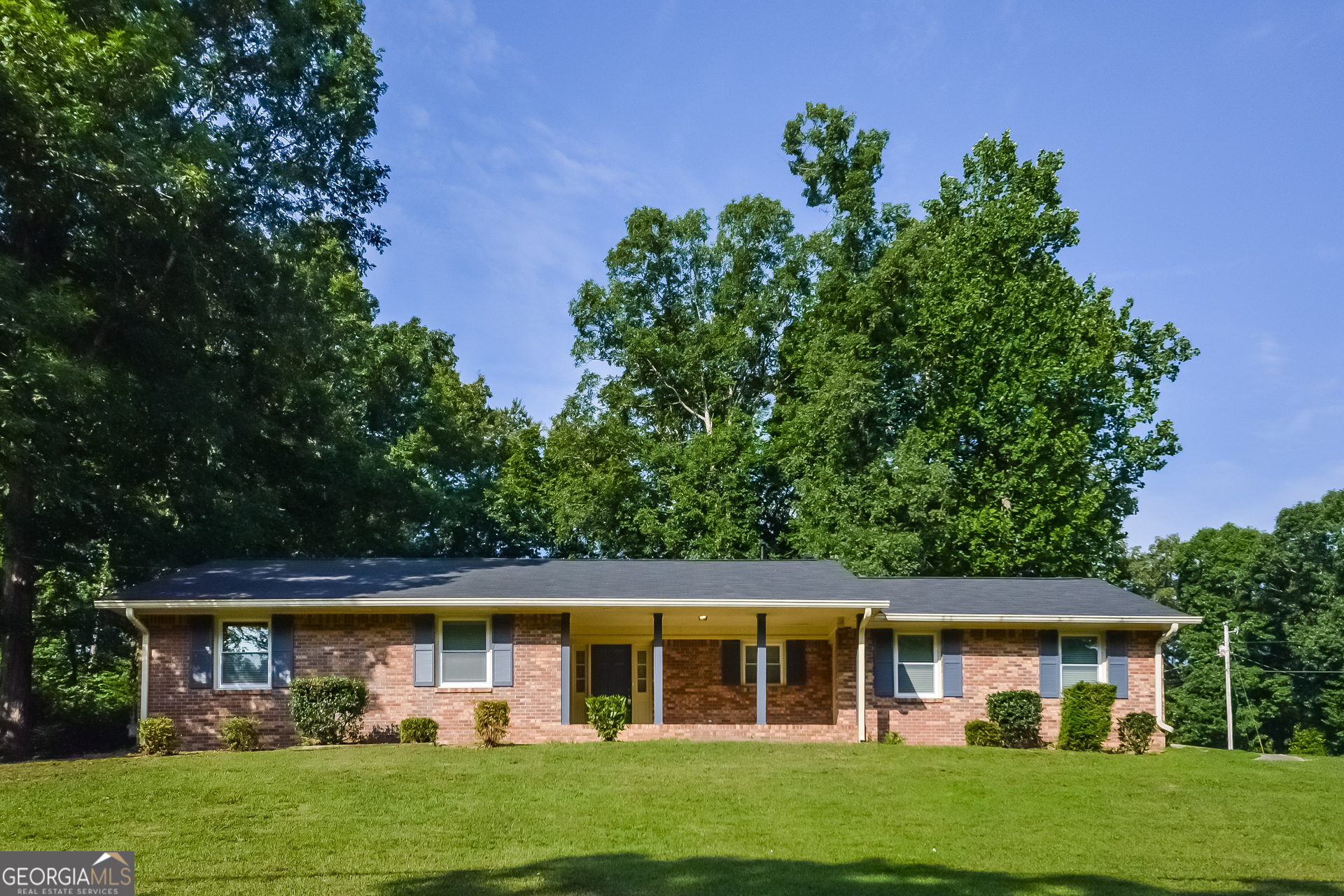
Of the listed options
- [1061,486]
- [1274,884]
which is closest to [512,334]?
[1061,486]

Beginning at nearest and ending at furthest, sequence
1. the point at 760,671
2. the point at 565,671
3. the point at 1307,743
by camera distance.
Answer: the point at 565,671
the point at 760,671
the point at 1307,743

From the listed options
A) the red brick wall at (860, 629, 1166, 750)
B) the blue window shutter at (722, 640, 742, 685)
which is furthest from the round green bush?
the red brick wall at (860, 629, 1166, 750)

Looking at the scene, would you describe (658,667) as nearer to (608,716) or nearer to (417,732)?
(608,716)

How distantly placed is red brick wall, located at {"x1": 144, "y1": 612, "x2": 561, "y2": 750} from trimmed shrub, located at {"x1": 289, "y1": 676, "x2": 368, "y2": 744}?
22.6 inches

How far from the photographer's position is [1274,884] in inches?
395

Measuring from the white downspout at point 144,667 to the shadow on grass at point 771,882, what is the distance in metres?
11.9

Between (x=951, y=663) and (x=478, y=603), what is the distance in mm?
8791

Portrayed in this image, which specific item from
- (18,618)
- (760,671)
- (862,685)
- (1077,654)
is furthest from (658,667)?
(18,618)

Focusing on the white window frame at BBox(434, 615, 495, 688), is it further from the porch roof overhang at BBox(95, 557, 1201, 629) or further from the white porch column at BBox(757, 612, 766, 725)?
the white porch column at BBox(757, 612, 766, 725)

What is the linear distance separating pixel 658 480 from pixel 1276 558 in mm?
27988

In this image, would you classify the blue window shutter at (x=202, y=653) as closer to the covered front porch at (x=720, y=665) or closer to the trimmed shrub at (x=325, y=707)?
the trimmed shrub at (x=325, y=707)

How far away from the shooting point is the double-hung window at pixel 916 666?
21125 mm

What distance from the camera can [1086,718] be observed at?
2009 cm

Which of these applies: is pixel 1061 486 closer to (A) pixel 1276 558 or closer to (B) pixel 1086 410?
(B) pixel 1086 410
